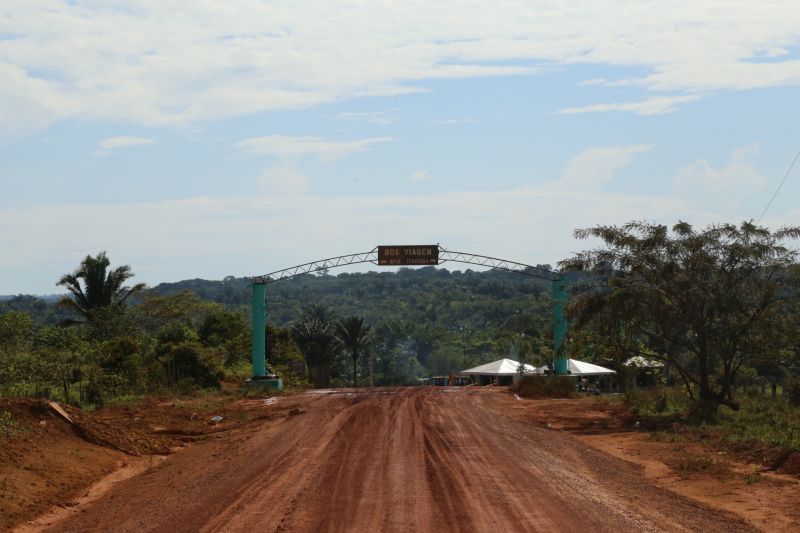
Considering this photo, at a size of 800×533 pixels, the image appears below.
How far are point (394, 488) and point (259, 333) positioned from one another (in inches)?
1311

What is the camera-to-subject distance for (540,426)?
27906 millimetres

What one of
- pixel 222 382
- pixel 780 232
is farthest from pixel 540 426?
pixel 222 382

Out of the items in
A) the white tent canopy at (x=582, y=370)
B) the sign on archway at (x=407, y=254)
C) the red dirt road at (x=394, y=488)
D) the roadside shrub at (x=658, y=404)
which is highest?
the sign on archway at (x=407, y=254)

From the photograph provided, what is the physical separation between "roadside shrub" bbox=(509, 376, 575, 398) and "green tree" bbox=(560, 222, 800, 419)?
35.3 feet

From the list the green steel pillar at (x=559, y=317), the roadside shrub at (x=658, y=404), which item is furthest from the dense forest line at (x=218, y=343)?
the roadside shrub at (x=658, y=404)

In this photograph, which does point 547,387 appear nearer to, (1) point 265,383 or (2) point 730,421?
(1) point 265,383

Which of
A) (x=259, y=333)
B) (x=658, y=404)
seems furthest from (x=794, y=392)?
(x=259, y=333)

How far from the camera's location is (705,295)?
2884 centimetres

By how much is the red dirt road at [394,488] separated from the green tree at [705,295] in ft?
20.9

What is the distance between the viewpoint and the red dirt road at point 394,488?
12.9m

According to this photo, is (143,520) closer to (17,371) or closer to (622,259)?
(17,371)

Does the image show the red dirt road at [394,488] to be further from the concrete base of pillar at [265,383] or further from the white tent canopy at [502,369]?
the white tent canopy at [502,369]

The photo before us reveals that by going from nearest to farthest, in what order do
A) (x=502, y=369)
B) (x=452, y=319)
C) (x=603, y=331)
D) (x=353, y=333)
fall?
(x=603, y=331) → (x=502, y=369) → (x=353, y=333) → (x=452, y=319)

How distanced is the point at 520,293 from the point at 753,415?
15632cm
